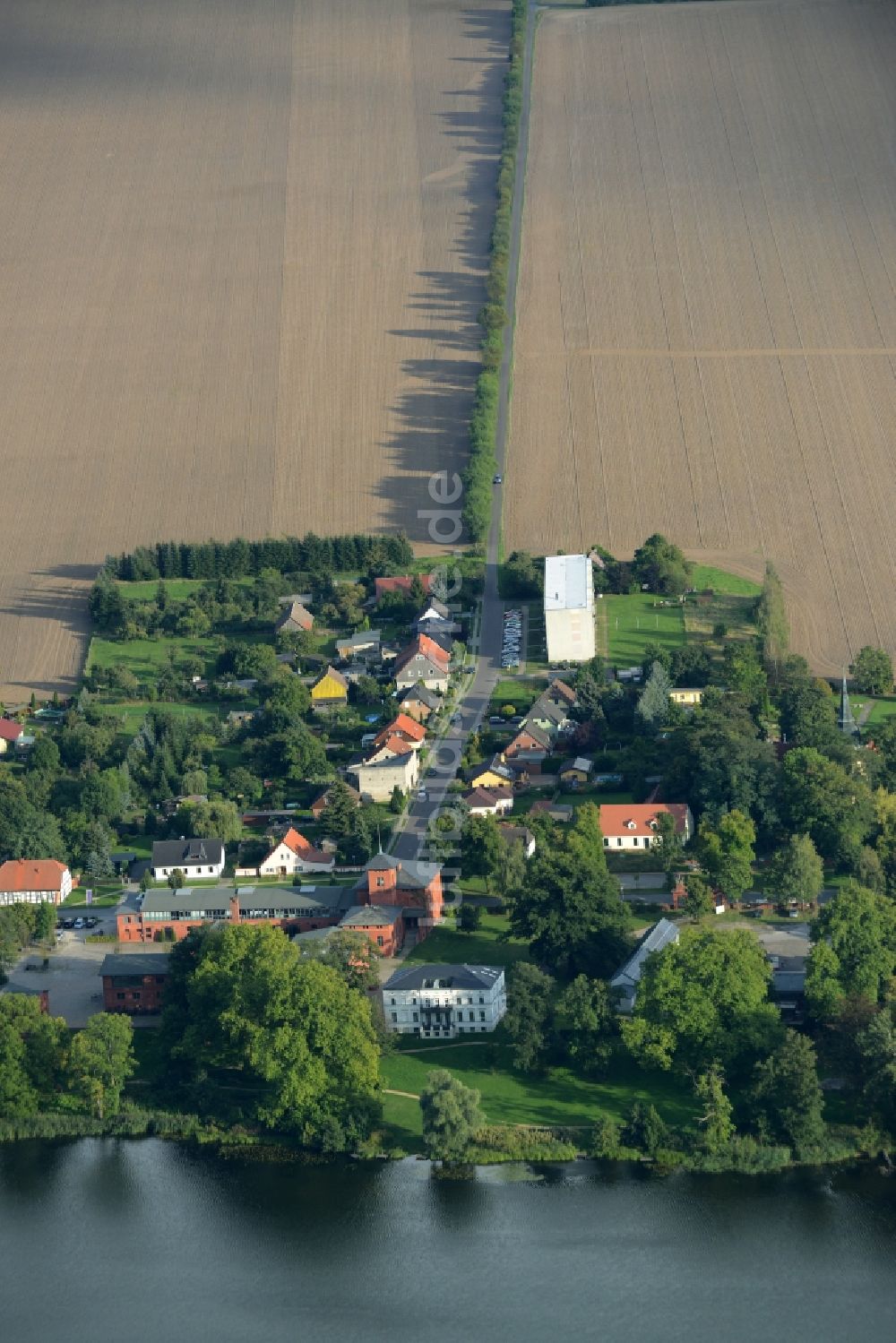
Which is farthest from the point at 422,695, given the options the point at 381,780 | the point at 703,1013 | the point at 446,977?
the point at 703,1013

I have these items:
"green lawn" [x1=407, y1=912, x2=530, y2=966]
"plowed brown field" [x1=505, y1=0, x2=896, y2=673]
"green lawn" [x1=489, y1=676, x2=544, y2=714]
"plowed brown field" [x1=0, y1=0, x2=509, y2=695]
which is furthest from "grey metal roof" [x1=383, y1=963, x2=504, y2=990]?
"plowed brown field" [x1=0, y1=0, x2=509, y2=695]

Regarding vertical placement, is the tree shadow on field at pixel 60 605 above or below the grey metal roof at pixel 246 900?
above

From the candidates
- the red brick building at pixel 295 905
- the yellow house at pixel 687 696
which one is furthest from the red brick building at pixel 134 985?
the yellow house at pixel 687 696

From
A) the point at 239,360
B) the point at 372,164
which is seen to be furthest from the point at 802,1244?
the point at 372,164

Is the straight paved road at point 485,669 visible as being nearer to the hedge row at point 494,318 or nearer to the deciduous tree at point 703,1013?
the hedge row at point 494,318

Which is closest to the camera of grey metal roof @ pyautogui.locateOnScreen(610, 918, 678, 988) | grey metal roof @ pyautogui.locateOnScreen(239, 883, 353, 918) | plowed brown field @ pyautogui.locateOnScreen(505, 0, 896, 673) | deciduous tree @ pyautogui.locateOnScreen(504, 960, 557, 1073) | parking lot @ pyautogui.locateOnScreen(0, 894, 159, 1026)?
deciduous tree @ pyautogui.locateOnScreen(504, 960, 557, 1073)

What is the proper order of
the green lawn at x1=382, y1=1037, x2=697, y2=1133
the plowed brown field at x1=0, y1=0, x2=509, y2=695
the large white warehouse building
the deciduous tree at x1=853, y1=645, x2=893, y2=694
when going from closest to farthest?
1. the green lawn at x1=382, y1=1037, x2=697, y2=1133
2. the deciduous tree at x1=853, y1=645, x2=893, y2=694
3. the large white warehouse building
4. the plowed brown field at x1=0, y1=0, x2=509, y2=695

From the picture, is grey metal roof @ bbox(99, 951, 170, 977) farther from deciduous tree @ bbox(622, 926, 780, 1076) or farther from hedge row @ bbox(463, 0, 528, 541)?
hedge row @ bbox(463, 0, 528, 541)
